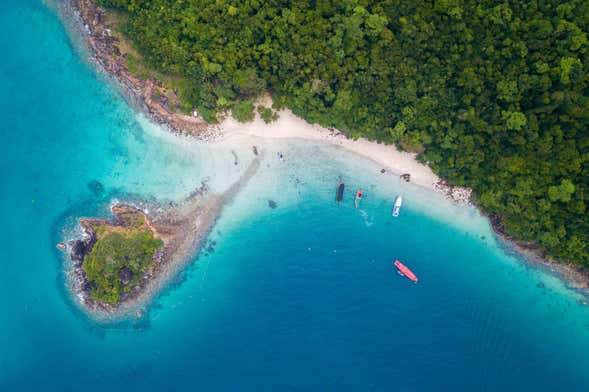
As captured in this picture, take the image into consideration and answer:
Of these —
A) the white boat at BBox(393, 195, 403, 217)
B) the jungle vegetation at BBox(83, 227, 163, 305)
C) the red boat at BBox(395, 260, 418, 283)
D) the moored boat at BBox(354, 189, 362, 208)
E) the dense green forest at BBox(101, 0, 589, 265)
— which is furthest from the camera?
the moored boat at BBox(354, 189, 362, 208)

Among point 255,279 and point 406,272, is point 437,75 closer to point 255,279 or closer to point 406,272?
point 406,272

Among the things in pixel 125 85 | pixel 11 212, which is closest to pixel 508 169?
pixel 125 85

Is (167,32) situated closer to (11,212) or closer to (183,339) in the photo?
(11,212)

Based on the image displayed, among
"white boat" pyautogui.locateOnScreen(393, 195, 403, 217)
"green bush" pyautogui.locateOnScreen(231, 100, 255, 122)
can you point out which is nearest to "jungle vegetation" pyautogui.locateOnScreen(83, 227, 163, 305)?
"green bush" pyautogui.locateOnScreen(231, 100, 255, 122)

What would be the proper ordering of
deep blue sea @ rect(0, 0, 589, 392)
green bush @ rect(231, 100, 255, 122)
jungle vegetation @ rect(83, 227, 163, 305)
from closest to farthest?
1. jungle vegetation @ rect(83, 227, 163, 305)
2. green bush @ rect(231, 100, 255, 122)
3. deep blue sea @ rect(0, 0, 589, 392)

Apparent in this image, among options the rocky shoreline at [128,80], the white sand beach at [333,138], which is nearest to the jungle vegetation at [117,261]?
the rocky shoreline at [128,80]

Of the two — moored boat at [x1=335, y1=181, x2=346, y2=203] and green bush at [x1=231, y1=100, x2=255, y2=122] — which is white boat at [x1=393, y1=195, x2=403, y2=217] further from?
green bush at [x1=231, y1=100, x2=255, y2=122]

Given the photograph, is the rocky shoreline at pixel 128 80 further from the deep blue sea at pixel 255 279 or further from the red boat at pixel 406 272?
the red boat at pixel 406 272
